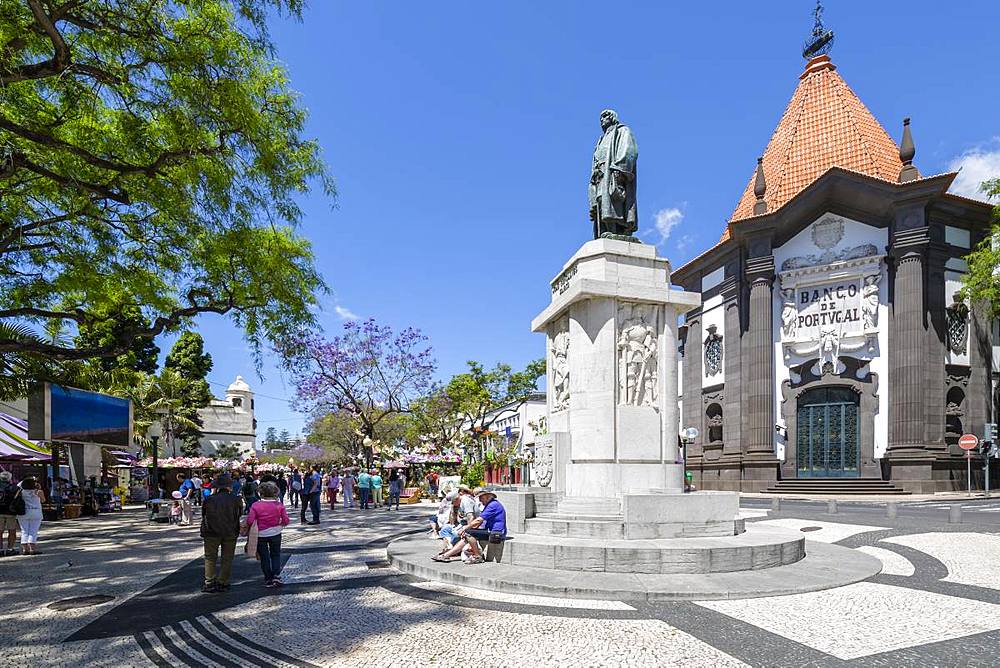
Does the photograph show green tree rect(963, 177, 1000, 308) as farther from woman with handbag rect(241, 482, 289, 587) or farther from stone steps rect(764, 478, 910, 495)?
woman with handbag rect(241, 482, 289, 587)

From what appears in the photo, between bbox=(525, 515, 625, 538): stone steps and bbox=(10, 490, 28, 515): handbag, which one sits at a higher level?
bbox=(525, 515, 625, 538): stone steps

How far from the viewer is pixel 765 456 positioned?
30234 millimetres

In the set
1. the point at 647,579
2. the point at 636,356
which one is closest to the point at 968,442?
the point at 636,356

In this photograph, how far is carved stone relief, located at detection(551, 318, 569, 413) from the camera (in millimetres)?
10953

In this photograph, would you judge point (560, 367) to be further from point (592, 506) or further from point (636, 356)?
point (592, 506)

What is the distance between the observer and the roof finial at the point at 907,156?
2805cm

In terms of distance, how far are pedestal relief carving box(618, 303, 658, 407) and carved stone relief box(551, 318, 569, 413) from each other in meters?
1.11

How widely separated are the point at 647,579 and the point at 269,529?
16.6 ft

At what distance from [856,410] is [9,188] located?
32.7 metres

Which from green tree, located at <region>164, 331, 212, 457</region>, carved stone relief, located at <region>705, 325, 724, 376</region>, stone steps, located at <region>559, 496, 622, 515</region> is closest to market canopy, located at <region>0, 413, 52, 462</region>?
stone steps, located at <region>559, 496, 622, 515</region>

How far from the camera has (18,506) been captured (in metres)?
12.4

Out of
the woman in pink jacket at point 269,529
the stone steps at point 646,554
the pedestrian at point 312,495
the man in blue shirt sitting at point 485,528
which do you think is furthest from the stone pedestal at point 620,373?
the pedestrian at point 312,495

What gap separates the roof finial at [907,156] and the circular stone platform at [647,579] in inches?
999

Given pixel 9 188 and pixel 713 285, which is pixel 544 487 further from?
pixel 713 285
